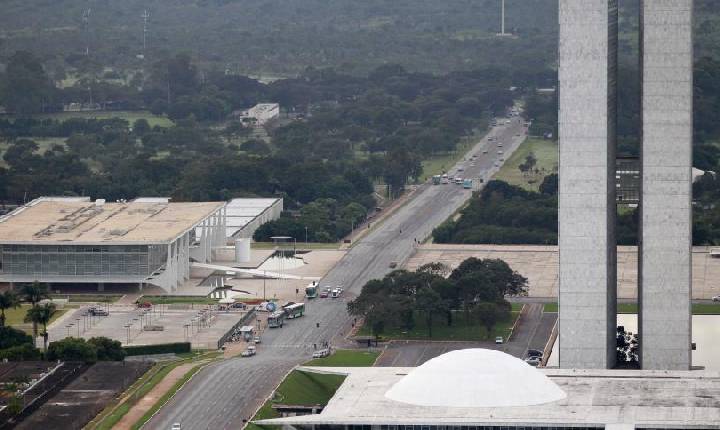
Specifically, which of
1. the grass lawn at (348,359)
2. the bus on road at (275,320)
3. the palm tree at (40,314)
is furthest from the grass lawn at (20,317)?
the grass lawn at (348,359)

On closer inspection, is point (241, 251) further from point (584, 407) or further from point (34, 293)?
point (584, 407)

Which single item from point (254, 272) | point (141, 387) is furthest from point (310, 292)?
point (141, 387)

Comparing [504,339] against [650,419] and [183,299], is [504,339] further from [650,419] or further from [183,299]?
[650,419]

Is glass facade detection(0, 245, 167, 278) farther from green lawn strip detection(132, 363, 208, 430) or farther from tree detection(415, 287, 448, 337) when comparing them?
green lawn strip detection(132, 363, 208, 430)

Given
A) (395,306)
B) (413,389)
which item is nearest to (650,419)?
(413,389)

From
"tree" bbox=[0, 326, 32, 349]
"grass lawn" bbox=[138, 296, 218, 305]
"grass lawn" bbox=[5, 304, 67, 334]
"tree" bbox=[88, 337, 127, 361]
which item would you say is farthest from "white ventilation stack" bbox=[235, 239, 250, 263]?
"tree" bbox=[88, 337, 127, 361]
